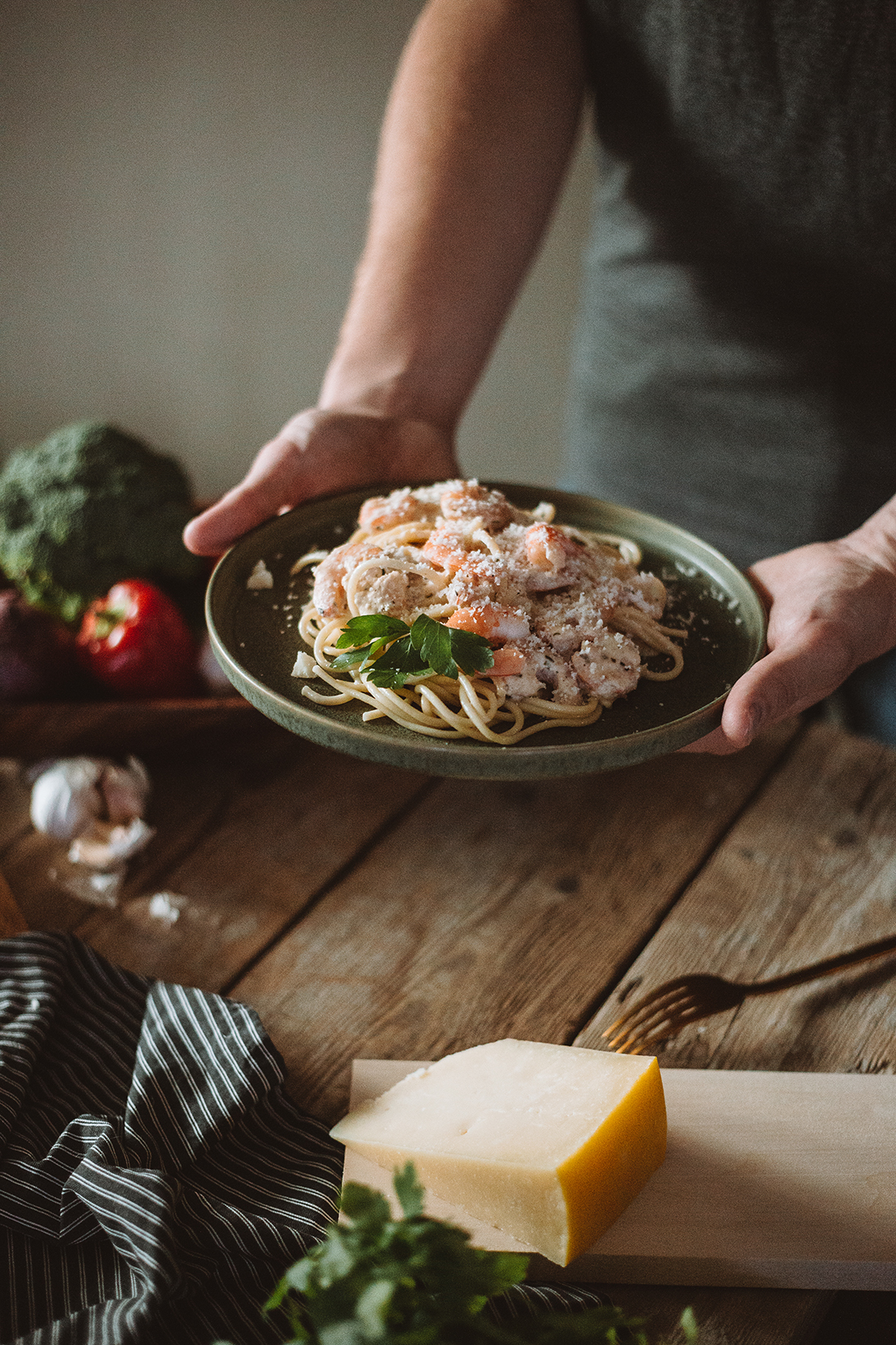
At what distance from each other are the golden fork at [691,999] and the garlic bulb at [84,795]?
864 millimetres

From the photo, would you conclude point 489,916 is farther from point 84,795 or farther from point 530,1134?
point 84,795

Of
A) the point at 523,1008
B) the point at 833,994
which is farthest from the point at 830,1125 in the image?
the point at 523,1008

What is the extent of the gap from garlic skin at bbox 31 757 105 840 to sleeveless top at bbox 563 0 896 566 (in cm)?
139

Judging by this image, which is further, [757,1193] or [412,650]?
[412,650]

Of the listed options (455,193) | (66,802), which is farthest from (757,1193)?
(455,193)

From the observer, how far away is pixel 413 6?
321cm

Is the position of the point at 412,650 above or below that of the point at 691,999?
above

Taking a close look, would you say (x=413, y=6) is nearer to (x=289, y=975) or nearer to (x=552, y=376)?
Result: (x=552, y=376)

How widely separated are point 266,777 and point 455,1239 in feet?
3.67

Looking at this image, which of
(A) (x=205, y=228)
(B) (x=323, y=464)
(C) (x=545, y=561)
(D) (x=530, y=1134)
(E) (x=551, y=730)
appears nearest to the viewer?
(D) (x=530, y=1134)

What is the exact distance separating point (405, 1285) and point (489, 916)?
76 centimetres

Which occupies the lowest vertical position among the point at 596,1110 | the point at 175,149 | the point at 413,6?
the point at 596,1110

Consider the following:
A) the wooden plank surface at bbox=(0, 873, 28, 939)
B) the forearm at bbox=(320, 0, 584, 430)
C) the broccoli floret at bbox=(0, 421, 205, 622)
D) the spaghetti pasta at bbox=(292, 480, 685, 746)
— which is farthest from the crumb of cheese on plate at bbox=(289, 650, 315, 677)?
the broccoli floret at bbox=(0, 421, 205, 622)

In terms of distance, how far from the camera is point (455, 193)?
2023 mm
